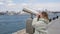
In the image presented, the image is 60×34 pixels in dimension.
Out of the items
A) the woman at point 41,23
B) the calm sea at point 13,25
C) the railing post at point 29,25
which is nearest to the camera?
the woman at point 41,23

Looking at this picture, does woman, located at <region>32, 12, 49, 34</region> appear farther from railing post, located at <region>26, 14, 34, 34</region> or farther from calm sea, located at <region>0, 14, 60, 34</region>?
calm sea, located at <region>0, 14, 60, 34</region>

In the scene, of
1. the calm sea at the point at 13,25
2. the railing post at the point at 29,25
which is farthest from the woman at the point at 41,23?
the calm sea at the point at 13,25

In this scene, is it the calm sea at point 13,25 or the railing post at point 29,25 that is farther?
the calm sea at point 13,25

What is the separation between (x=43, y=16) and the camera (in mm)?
1785

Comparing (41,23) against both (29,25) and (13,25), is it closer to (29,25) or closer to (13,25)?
(29,25)

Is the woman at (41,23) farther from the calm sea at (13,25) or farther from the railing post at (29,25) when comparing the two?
the calm sea at (13,25)

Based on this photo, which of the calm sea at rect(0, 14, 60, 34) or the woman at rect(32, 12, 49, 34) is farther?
the calm sea at rect(0, 14, 60, 34)

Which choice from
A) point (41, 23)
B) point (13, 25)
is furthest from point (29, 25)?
point (13, 25)

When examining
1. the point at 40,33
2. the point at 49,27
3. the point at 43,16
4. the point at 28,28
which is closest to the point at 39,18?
the point at 43,16

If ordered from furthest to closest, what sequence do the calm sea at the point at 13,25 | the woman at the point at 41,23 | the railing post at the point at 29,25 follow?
1. the calm sea at the point at 13,25
2. the railing post at the point at 29,25
3. the woman at the point at 41,23

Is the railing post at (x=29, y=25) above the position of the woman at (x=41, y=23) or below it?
below

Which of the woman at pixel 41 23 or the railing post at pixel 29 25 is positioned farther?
the railing post at pixel 29 25

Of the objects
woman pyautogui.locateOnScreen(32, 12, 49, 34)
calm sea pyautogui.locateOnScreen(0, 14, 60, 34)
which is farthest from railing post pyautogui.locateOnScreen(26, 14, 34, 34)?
woman pyautogui.locateOnScreen(32, 12, 49, 34)

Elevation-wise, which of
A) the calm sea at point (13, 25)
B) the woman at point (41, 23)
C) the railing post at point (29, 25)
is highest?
the woman at point (41, 23)
